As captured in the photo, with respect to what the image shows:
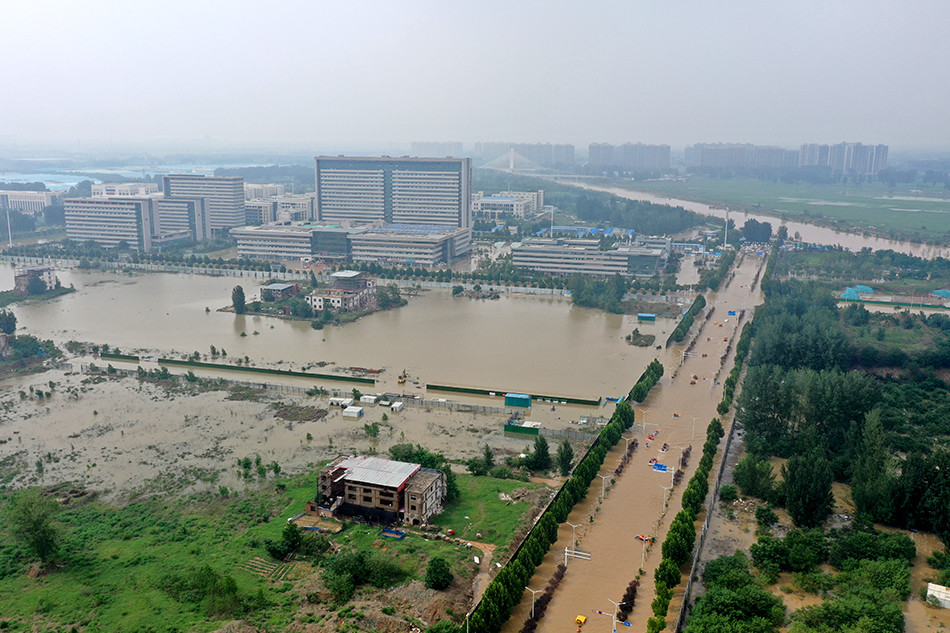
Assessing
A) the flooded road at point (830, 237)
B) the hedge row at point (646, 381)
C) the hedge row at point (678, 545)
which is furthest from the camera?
the flooded road at point (830, 237)

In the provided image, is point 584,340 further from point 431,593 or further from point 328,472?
point 431,593

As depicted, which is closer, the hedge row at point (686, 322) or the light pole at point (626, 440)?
the light pole at point (626, 440)

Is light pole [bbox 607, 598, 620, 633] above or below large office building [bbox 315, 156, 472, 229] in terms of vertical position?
below

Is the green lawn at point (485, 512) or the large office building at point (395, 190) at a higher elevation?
the large office building at point (395, 190)

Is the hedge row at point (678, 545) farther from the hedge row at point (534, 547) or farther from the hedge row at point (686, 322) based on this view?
the hedge row at point (686, 322)

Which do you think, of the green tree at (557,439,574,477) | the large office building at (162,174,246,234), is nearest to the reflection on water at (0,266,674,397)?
the green tree at (557,439,574,477)

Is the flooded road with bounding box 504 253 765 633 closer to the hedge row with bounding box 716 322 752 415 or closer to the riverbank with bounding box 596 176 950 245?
the hedge row with bounding box 716 322 752 415

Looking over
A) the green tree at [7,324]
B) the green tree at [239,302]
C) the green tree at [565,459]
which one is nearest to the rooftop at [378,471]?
the green tree at [565,459]
